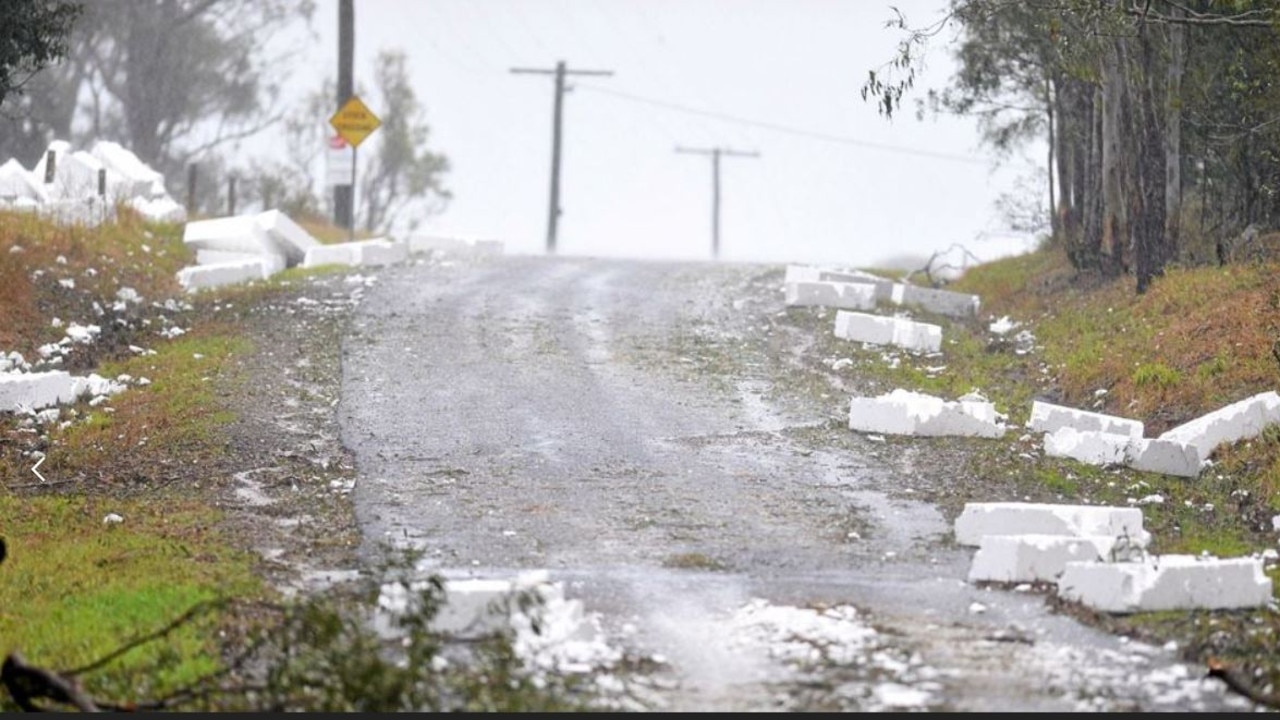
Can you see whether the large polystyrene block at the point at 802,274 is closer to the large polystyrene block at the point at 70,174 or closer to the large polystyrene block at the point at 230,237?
the large polystyrene block at the point at 230,237

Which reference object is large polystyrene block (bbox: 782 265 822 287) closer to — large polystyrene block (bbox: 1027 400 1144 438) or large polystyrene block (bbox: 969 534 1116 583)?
large polystyrene block (bbox: 1027 400 1144 438)

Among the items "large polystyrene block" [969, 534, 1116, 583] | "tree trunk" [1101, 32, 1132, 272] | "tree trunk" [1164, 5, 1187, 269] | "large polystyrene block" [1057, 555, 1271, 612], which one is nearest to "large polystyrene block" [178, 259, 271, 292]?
"tree trunk" [1101, 32, 1132, 272]

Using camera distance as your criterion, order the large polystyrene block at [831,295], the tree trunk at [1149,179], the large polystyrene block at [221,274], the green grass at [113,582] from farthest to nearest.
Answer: the large polystyrene block at [221,274], the large polystyrene block at [831,295], the tree trunk at [1149,179], the green grass at [113,582]

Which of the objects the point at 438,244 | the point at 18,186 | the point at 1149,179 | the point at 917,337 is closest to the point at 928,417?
the point at 917,337

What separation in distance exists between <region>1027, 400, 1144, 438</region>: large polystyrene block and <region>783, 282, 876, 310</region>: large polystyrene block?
8.40m

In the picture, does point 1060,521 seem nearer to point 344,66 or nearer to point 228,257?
point 228,257

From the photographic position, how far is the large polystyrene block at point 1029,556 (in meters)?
10.7

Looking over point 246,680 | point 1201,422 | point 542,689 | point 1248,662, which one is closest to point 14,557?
point 246,680

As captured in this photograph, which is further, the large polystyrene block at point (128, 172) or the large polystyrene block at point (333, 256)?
the large polystyrene block at point (128, 172)

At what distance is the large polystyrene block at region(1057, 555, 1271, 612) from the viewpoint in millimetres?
10008

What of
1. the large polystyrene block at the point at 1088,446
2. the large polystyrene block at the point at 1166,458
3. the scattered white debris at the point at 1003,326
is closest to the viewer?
the large polystyrene block at the point at 1166,458

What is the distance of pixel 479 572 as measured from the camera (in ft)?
36.2

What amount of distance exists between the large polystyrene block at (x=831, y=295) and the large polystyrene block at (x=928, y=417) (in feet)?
28.2

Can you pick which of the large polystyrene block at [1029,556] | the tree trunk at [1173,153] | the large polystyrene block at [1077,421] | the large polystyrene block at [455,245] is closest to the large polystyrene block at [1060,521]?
the large polystyrene block at [1029,556]
